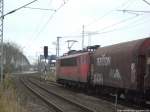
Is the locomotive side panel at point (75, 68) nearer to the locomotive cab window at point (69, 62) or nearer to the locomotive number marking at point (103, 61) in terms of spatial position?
the locomotive cab window at point (69, 62)

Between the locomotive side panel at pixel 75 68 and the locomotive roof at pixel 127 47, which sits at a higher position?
the locomotive roof at pixel 127 47

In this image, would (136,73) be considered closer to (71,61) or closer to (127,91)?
(127,91)

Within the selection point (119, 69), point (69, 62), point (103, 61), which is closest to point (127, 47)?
point (119, 69)

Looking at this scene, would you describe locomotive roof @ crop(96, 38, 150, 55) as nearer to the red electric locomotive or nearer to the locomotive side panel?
the red electric locomotive

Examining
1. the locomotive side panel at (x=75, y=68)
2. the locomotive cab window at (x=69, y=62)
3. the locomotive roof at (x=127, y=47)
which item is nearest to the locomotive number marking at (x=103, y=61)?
the locomotive roof at (x=127, y=47)

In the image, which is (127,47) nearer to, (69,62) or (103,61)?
(103,61)

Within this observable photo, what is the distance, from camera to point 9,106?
18.0 meters

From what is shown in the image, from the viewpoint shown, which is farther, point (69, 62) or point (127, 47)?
point (69, 62)

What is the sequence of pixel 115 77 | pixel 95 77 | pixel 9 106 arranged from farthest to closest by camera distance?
pixel 95 77
pixel 115 77
pixel 9 106

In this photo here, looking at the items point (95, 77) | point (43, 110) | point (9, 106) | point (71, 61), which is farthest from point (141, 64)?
point (71, 61)

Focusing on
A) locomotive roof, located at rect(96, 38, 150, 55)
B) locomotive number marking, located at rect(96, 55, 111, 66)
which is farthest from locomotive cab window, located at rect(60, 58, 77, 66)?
locomotive roof, located at rect(96, 38, 150, 55)

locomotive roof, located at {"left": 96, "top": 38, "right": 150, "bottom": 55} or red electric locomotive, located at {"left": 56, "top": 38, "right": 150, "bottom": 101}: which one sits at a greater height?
locomotive roof, located at {"left": 96, "top": 38, "right": 150, "bottom": 55}

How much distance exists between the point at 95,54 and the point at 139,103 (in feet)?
34.9

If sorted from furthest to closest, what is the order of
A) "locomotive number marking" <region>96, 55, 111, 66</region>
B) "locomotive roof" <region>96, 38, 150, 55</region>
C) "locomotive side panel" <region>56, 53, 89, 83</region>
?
"locomotive side panel" <region>56, 53, 89, 83</region>
"locomotive number marking" <region>96, 55, 111, 66</region>
"locomotive roof" <region>96, 38, 150, 55</region>
